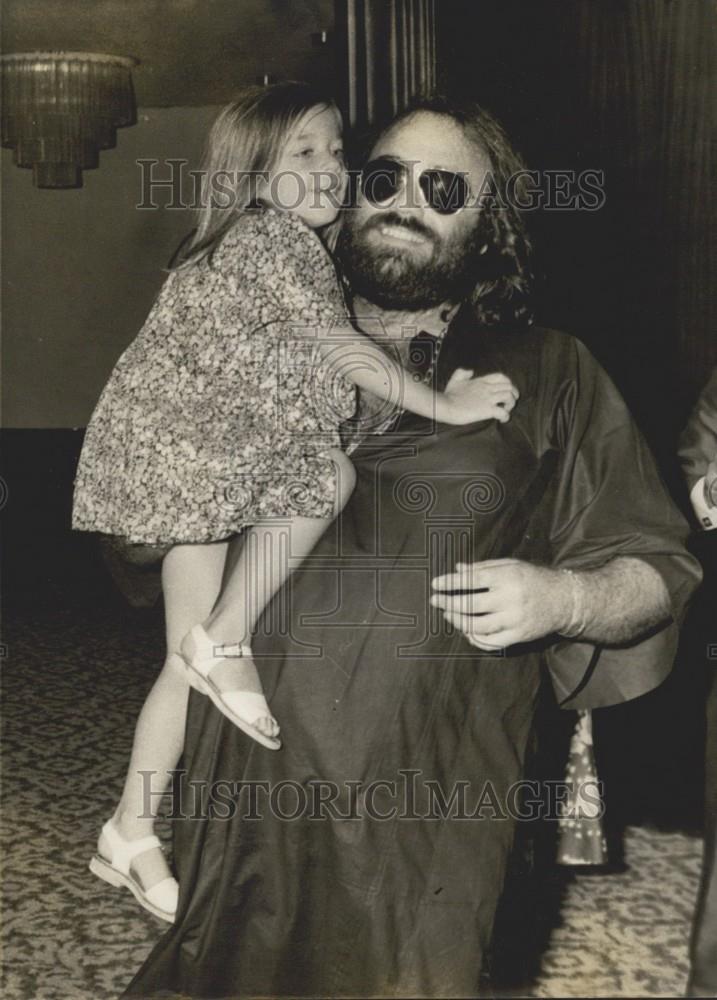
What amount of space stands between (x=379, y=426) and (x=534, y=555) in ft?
0.69

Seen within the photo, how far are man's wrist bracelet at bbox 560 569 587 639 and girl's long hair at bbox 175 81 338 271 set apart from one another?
520 millimetres

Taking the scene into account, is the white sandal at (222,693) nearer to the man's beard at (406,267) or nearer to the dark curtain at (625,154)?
the man's beard at (406,267)

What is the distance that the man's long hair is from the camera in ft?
5.09

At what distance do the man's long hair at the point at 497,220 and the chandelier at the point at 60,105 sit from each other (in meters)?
2.48

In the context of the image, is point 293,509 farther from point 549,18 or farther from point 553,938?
point 553,938

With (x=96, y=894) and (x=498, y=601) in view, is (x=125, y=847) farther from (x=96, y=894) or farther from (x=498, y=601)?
(x=96, y=894)

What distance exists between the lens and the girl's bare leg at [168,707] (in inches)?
61.6

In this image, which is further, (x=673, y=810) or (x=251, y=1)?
(x=251, y=1)

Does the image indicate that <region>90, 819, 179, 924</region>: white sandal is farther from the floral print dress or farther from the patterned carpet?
the patterned carpet

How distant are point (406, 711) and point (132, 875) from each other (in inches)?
16.8

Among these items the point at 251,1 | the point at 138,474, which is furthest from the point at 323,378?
the point at 251,1

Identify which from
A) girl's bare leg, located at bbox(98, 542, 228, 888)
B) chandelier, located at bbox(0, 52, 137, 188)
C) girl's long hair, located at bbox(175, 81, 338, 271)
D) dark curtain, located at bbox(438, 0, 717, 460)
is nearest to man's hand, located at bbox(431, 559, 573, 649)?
girl's bare leg, located at bbox(98, 542, 228, 888)

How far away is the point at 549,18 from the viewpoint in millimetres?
2137

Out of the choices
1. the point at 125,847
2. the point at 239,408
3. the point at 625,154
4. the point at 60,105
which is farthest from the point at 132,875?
the point at 60,105
